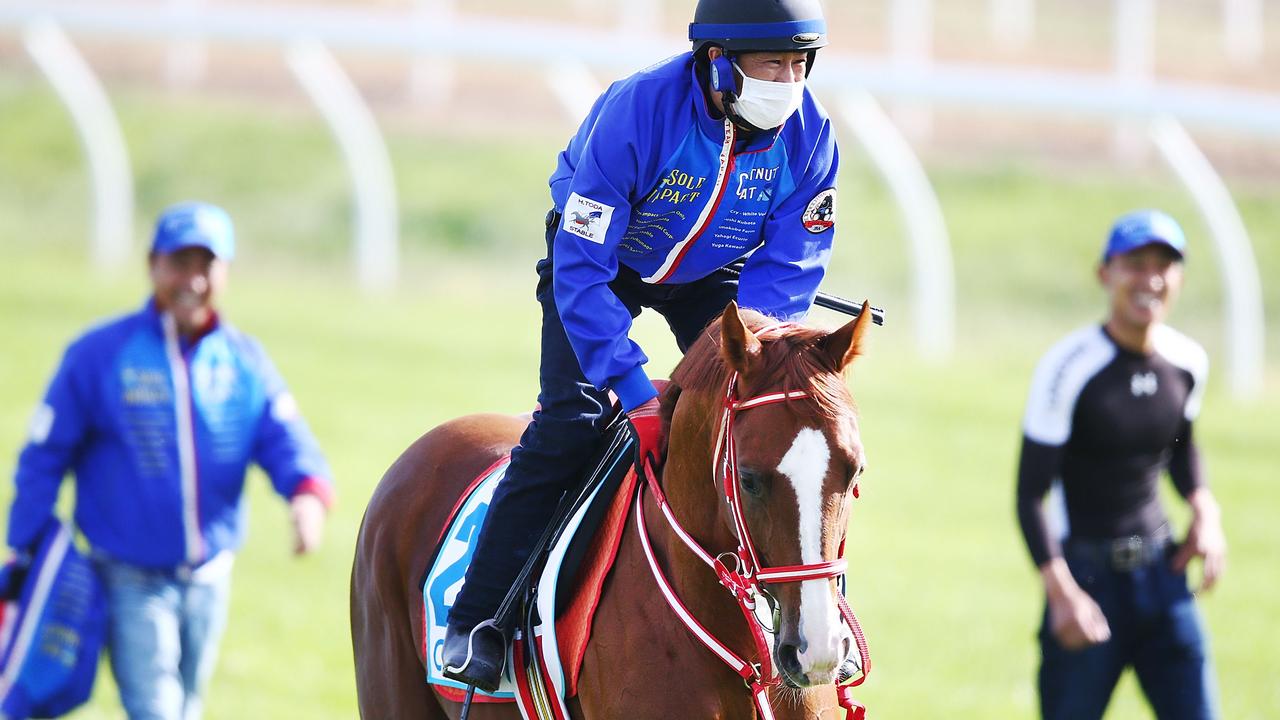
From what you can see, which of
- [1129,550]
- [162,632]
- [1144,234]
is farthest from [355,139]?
[1129,550]

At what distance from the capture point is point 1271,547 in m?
10.4

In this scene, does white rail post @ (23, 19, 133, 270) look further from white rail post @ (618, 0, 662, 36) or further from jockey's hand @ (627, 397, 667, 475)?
jockey's hand @ (627, 397, 667, 475)

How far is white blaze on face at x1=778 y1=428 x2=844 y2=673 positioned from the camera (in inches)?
120

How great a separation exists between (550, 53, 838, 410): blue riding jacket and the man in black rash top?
1.84 metres

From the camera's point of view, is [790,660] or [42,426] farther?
[42,426]

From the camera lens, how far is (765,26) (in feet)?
12.1

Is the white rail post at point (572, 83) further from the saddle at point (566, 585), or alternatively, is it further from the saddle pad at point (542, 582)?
the saddle at point (566, 585)

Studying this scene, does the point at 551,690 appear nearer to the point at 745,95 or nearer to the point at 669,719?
the point at 669,719

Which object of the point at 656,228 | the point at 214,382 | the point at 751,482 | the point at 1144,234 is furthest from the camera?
the point at 214,382

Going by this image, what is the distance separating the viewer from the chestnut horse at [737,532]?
3.14 meters

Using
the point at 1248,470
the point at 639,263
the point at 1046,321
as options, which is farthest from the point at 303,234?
the point at 639,263

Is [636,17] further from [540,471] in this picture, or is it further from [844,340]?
[844,340]

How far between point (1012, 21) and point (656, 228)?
2019cm

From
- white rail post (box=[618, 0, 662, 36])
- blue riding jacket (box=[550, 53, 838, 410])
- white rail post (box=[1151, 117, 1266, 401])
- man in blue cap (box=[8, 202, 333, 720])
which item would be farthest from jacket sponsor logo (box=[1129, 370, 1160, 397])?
white rail post (box=[618, 0, 662, 36])
